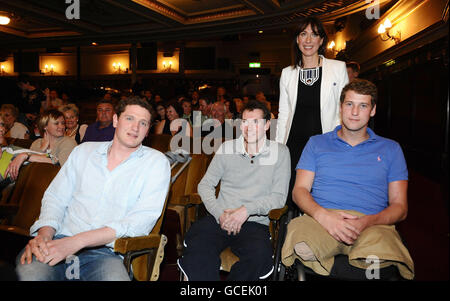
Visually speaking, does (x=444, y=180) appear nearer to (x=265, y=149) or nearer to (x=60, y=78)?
(x=265, y=149)

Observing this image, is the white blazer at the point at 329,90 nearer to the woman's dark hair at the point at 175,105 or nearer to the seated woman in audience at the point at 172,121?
the seated woman in audience at the point at 172,121

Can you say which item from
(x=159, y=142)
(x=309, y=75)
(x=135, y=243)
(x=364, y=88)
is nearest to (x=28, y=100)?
(x=159, y=142)

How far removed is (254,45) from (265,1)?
823 centimetres

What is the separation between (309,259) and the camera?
1794 mm

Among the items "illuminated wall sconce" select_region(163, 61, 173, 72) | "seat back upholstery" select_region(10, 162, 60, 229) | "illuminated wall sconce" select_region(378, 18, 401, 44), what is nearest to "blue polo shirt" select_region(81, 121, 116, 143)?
"seat back upholstery" select_region(10, 162, 60, 229)

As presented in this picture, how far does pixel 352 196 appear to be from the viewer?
1.98 meters

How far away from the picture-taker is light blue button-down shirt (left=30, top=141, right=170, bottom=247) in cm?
184

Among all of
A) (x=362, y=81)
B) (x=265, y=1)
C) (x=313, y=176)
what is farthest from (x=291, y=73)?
(x=265, y=1)

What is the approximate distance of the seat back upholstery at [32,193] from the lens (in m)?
2.44

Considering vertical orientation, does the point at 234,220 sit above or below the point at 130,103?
below

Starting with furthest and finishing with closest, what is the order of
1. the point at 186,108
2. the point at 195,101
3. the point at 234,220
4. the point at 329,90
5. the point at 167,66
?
the point at 167,66 < the point at 195,101 < the point at 186,108 < the point at 329,90 < the point at 234,220

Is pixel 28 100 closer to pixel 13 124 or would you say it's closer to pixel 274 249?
pixel 13 124

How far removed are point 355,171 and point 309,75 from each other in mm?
852

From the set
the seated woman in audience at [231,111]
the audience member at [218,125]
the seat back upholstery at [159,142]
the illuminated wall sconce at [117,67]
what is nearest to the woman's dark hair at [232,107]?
the seated woman in audience at [231,111]
